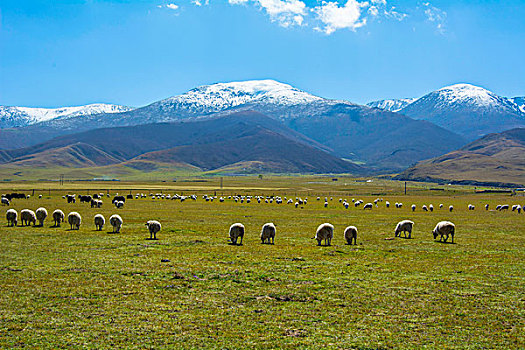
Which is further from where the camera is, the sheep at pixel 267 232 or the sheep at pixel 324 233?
the sheep at pixel 267 232

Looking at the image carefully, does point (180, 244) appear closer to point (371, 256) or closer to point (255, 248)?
point (255, 248)

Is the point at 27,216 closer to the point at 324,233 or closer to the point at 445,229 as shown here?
the point at 324,233

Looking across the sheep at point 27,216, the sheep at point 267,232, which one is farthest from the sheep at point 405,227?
the sheep at point 27,216

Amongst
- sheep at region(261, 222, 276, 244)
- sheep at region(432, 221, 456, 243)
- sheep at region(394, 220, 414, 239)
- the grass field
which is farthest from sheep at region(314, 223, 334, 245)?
sheep at region(432, 221, 456, 243)

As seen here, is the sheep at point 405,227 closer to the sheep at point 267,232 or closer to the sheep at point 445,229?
the sheep at point 445,229

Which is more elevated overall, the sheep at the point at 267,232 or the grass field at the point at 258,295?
the sheep at the point at 267,232

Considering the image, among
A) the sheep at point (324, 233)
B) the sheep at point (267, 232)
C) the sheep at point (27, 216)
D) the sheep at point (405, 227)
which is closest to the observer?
the sheep at point (324, 233)

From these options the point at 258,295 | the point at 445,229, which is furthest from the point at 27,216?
the point at 445,229

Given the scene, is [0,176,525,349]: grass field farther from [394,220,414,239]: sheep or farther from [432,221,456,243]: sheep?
[394,220,414,239]: sheep

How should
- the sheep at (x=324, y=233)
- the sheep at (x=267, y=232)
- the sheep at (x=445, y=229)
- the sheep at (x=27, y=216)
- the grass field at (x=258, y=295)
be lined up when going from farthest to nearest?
the sheep at (x=27, y=216)
the sheep at (x=445, y=229)
the sheep at (x=267, y=232)
the sheep at (x=324, y=233)
the grass field at (x=258, y=295)

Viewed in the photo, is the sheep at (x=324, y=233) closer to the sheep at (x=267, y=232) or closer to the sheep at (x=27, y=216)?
the sheep at (x=267, y=232)

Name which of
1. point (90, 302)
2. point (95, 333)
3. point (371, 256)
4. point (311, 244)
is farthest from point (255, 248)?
point (95, 333)

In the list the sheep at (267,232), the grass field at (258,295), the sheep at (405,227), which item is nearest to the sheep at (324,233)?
the grass field at (258,295)

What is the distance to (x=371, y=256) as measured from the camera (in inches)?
917
